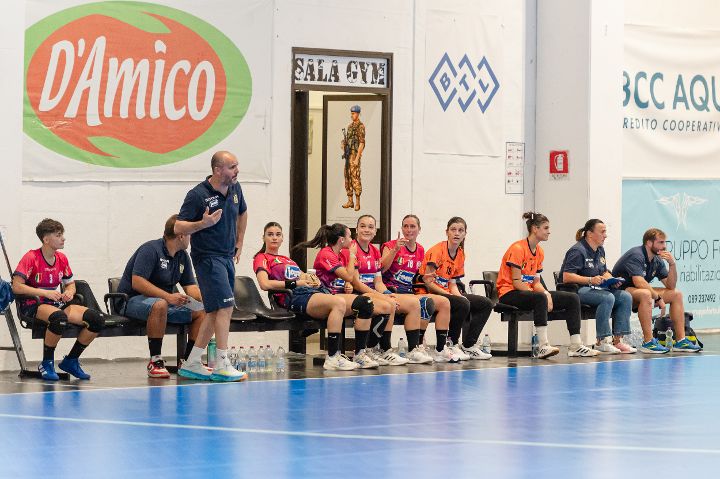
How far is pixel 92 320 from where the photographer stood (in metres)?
9.32

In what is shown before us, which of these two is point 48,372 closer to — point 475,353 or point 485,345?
point 475,353

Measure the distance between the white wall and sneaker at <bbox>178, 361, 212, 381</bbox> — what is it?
1.72 metres

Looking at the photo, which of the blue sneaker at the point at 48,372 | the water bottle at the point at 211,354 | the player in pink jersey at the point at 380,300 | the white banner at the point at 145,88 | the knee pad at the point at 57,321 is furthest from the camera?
the white banner at the point at 145,88

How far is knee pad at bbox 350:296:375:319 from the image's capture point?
10.4 m

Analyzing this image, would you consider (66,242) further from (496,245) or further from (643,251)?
(643,251)

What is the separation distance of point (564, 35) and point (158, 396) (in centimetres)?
678

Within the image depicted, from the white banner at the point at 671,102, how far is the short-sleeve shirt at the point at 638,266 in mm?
2016

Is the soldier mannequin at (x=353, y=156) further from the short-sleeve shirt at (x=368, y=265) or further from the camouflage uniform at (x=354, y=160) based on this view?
the short-sleeve shirt at (x=368, y=265)

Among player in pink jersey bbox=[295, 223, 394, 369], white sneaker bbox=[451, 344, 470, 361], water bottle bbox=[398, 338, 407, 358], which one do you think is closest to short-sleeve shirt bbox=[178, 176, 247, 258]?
player in pink jersey bbox=[295, 223, 394, 369]

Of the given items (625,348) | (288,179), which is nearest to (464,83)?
(288,179)

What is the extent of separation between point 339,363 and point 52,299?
2341 mm

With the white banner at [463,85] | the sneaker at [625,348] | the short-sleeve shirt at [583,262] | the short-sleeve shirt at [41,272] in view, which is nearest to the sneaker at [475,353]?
the short-sleeve shirt at [583,262]

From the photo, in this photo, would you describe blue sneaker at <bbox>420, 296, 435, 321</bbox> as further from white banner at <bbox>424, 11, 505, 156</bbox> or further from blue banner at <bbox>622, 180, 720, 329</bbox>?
blue banner at <bbox>622, 180, 720, 329</bbox>

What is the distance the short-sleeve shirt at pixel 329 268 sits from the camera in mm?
10562
